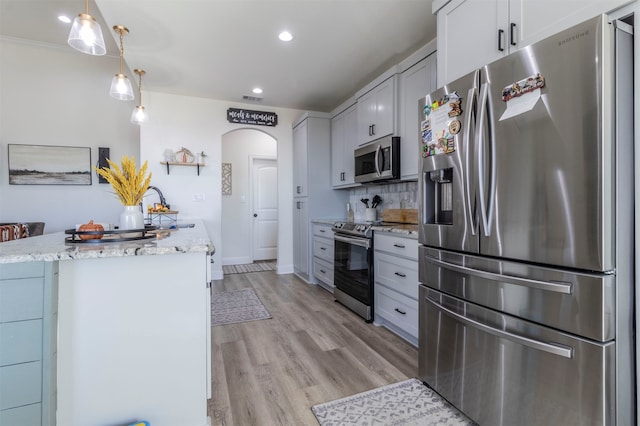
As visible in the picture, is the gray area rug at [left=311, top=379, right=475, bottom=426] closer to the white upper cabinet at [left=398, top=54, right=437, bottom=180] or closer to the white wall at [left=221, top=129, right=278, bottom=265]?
the white upper cabinet at [left=398, top=54, right=437, bottom=180]

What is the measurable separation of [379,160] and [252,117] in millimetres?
2475

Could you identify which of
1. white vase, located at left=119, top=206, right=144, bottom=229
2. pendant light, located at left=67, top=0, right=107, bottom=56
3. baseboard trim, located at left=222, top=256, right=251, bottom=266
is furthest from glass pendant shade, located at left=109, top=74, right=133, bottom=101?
baseboard trim, located at left=222, top=256, right=251, bottom=266

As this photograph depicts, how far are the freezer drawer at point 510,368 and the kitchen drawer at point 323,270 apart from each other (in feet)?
6.46

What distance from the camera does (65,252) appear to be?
1.21m

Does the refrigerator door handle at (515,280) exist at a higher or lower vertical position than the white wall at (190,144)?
lower

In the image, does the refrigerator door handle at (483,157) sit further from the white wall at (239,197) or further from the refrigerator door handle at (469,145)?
the white wall at (239,197)

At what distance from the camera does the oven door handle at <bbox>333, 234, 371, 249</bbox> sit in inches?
113

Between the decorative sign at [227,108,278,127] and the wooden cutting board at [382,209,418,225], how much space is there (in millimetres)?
2482

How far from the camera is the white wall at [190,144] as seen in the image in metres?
4.26

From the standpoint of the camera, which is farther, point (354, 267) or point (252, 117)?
point (252, 117)

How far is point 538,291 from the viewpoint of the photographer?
1.22 metres

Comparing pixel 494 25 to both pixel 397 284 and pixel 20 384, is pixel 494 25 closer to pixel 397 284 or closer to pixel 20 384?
pixel 397 284

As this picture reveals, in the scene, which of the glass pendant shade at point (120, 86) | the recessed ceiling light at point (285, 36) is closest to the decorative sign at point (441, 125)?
the recessed ceiling light at point (285, 36)

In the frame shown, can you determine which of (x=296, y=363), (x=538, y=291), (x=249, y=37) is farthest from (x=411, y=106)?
(x=296, y=363)
